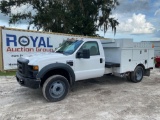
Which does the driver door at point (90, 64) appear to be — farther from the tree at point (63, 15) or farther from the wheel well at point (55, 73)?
the tree at point (63, 15)

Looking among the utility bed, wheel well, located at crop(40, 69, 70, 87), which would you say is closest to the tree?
the utility bed

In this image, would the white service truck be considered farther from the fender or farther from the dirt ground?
the dirt ground

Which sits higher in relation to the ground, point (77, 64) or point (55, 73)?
point (77, 64)

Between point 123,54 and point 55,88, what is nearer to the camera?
point 55,88

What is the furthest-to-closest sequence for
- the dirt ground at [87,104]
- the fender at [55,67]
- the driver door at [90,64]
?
the driver door at [90,64]
the fender at [55,67]
the dirt ground at [87,104]

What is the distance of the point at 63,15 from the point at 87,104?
1505 cm

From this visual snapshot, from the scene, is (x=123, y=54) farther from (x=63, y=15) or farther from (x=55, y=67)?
(x=63, y=15)

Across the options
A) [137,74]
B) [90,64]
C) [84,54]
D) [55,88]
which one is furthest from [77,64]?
[137,74]

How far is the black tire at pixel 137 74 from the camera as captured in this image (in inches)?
317

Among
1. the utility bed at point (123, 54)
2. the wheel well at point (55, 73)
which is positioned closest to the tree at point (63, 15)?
the utility bed at point (123, 54)

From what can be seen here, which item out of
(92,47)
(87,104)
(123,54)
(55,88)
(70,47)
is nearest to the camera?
(87,104)

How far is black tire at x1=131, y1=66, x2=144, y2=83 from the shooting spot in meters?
8.06

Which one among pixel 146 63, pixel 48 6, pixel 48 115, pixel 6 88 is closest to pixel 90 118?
pixel 48 115

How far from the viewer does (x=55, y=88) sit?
5523mm
